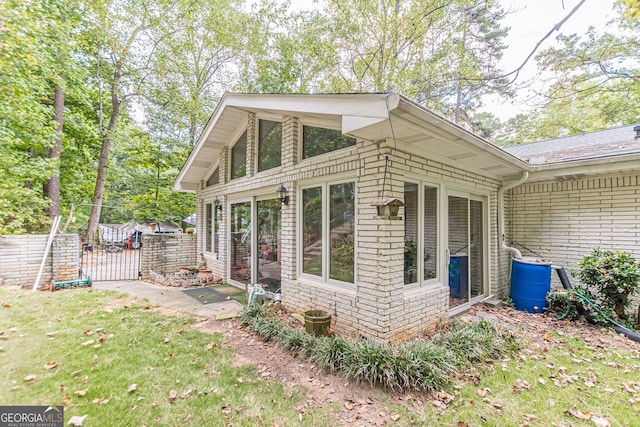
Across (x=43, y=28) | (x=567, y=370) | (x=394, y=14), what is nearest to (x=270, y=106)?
(x=567, y=370)

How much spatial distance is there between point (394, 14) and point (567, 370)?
1288 centimetres

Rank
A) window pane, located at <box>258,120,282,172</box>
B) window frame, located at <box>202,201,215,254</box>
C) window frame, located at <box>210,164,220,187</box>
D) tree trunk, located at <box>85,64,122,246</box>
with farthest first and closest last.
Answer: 1. tree trunk, located at <box>85,64,122,246</box>
2. window frame, located at <box>202,201,215,254</box>
3. window frame, located at <box>210,164,220,187</box>
4. window pane, located at <box>258,120,282,172</box>

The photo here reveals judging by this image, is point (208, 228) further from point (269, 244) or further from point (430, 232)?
point (430, 232)

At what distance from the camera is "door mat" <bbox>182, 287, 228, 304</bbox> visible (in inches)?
225

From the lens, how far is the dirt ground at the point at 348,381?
260 cm

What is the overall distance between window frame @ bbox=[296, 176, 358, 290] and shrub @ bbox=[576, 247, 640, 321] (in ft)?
14.0

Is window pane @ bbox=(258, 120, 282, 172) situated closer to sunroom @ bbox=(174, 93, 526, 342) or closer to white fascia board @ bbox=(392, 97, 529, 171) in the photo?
sunroom @ bbox=(174, 93, 526, 342)

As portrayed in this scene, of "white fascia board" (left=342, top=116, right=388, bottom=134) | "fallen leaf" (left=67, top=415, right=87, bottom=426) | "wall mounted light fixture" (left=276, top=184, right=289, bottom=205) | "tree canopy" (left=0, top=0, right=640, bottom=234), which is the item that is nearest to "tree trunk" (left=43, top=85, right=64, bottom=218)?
"tree canopy" (left=0, top=0, right=640, bottom=234)

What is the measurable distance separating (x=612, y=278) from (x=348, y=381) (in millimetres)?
4785

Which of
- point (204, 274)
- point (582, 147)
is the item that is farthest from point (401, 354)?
point (582, 147)

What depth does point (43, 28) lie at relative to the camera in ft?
25.9

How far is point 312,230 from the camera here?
4.65m

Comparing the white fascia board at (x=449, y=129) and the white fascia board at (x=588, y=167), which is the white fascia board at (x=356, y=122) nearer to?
the white fascia board at (x=449, y=129)

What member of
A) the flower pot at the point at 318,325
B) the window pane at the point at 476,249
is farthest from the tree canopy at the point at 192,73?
the flower pot at the point at 318,325
